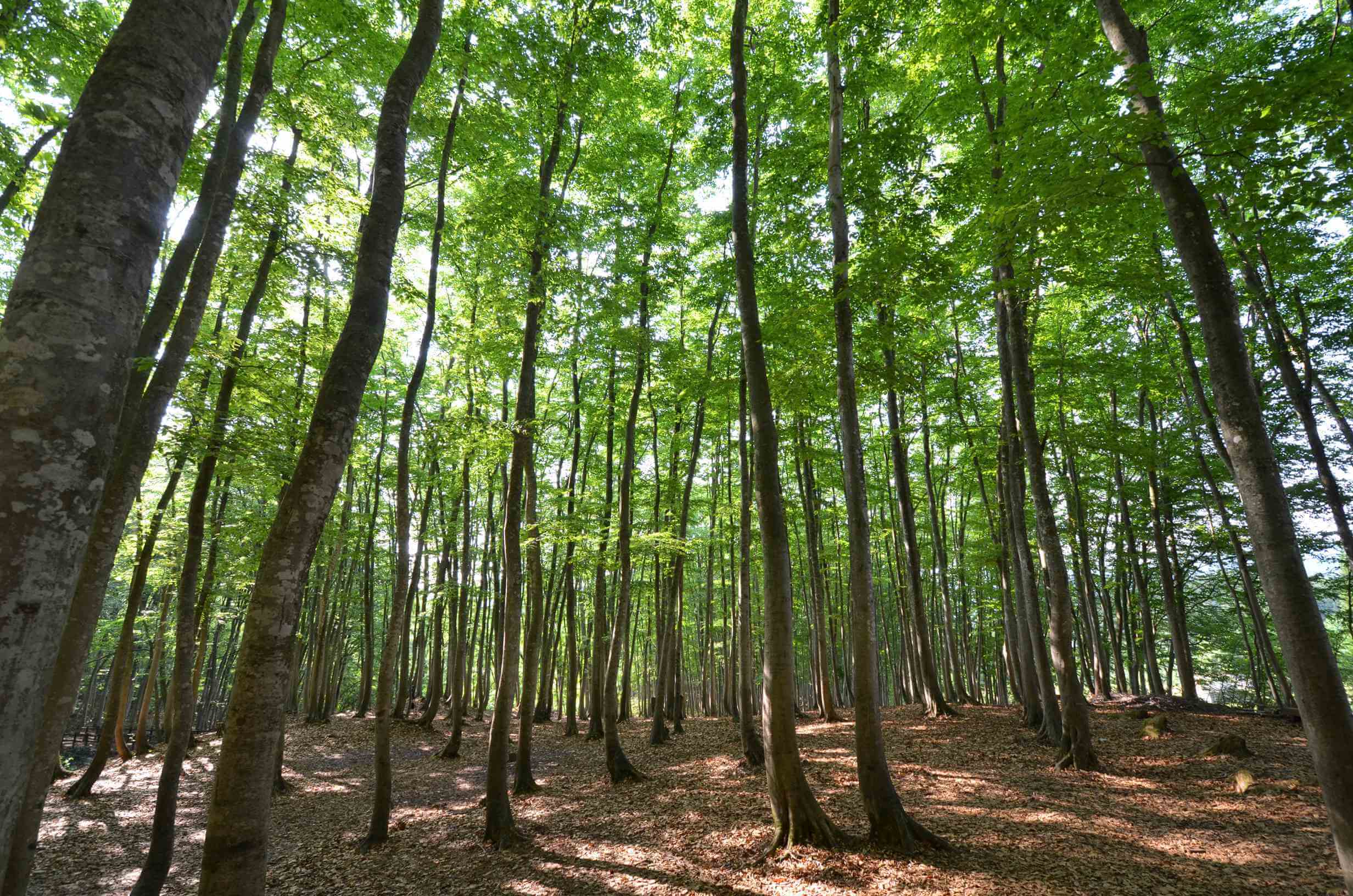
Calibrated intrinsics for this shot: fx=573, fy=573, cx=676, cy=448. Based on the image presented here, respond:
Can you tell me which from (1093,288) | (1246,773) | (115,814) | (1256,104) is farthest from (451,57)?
(1246,773)

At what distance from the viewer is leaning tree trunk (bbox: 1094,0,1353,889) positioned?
414 centimetres

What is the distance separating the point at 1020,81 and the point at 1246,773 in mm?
10370

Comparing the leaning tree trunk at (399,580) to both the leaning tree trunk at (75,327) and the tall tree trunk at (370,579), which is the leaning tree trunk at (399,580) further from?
the tall tree trunk at (370,579)

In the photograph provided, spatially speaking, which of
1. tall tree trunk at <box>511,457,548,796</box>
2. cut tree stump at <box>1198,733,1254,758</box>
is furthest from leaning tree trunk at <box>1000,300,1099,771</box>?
tall tree trunk at <box>511,457,548,796</box>

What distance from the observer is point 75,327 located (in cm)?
166

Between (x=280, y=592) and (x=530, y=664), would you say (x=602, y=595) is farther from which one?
(x=280, y=592)

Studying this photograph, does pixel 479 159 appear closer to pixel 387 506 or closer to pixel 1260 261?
pixel 1260 261

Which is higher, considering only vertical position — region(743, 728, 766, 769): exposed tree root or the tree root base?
region(743, 728, 766, 769): exposed tree root

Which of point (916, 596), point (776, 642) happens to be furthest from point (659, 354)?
point (916, 596)

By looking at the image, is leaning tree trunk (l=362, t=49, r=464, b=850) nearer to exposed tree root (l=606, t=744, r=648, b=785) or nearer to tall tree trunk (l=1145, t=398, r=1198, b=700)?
exposed tree root (l=606, t=744, r=648, b=785)

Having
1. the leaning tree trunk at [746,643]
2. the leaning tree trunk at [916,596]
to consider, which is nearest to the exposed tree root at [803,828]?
the leaning tree trunk at [746,643]

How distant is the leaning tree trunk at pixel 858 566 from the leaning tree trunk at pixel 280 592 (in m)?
5.29

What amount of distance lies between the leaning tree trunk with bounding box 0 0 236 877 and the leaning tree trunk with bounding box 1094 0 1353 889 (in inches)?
243

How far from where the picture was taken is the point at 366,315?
4141 mm
